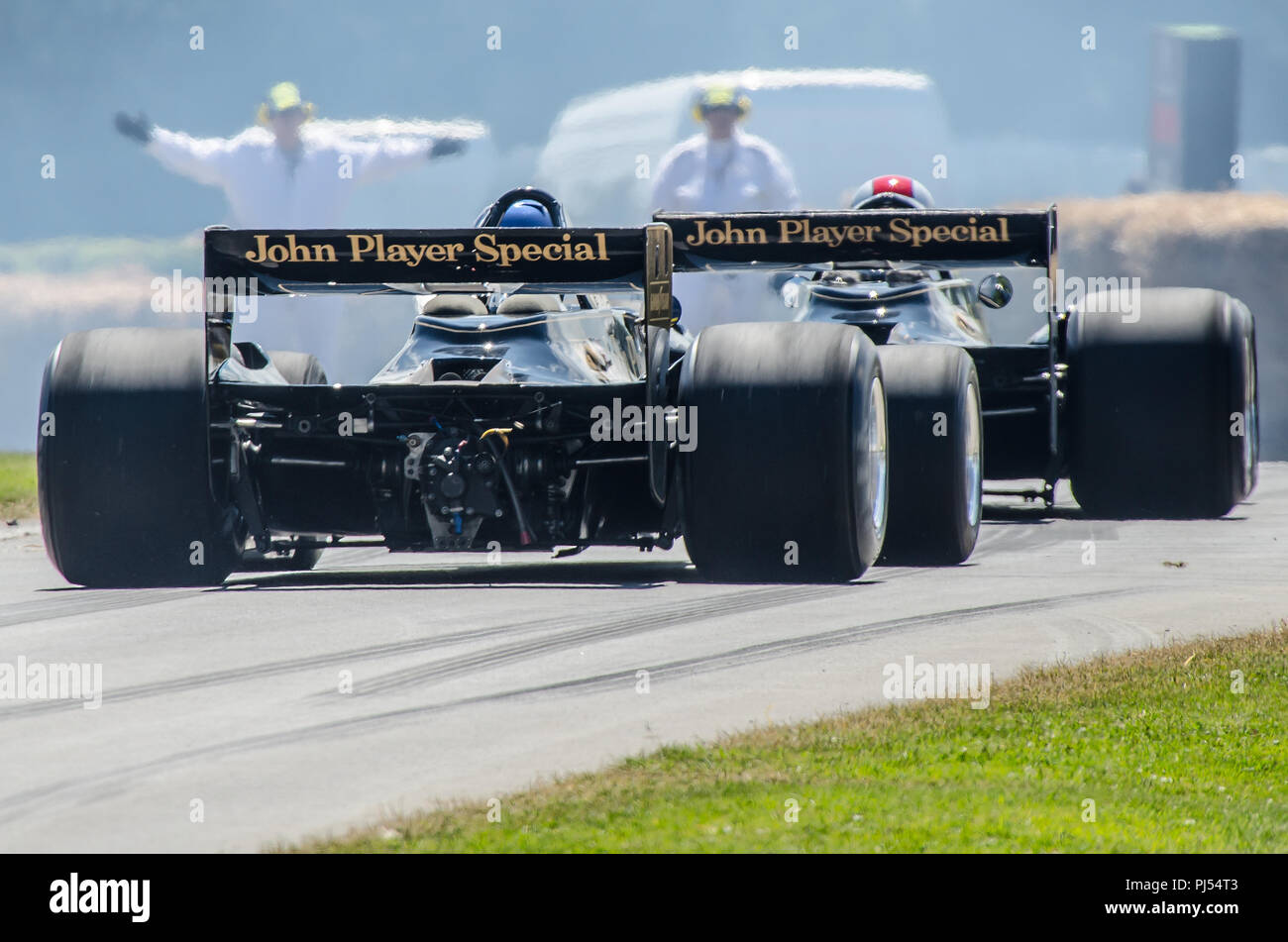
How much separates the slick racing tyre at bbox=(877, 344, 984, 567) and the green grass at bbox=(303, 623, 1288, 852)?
3638 mm

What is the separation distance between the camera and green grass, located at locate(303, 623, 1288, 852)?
5148mm

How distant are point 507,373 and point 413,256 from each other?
0.79 m

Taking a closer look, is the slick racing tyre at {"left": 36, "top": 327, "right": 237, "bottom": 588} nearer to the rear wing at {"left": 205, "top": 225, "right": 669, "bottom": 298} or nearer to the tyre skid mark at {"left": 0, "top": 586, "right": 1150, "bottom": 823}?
Answer: the rear wing at {"left": 205, "top": 225, "right": 669, "bottom": 298}

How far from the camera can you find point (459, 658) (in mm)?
7996

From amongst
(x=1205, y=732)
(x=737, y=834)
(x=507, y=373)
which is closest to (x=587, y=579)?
(x=507, y=373)

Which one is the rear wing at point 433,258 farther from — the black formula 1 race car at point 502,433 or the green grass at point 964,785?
the green grass at point 964,785

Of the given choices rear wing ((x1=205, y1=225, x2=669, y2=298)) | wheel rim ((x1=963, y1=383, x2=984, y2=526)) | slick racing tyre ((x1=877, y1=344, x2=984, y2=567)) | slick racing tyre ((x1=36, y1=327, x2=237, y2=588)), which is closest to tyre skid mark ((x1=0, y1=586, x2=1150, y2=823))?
slick racing tyre ((x1=877, y1=344, x2=984, y2=567))

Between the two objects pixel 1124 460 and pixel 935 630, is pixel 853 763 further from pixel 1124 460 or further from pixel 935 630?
pixel 1124 460

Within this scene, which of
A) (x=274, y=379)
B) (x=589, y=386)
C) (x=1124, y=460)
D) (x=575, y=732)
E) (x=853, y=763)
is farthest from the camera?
(x=1124, y=460)

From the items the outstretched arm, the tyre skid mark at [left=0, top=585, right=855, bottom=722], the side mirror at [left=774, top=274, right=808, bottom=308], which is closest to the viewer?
the tyre skid mark at [left=0, top=585, right=855, bottom=722]

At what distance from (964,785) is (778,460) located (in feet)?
13.7

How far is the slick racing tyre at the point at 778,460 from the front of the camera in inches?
389

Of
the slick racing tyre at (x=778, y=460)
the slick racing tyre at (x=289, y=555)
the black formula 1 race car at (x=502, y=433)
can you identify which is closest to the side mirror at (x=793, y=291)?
the slick racing tyre at (x=289, y=555)

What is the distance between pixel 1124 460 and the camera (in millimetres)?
14031
